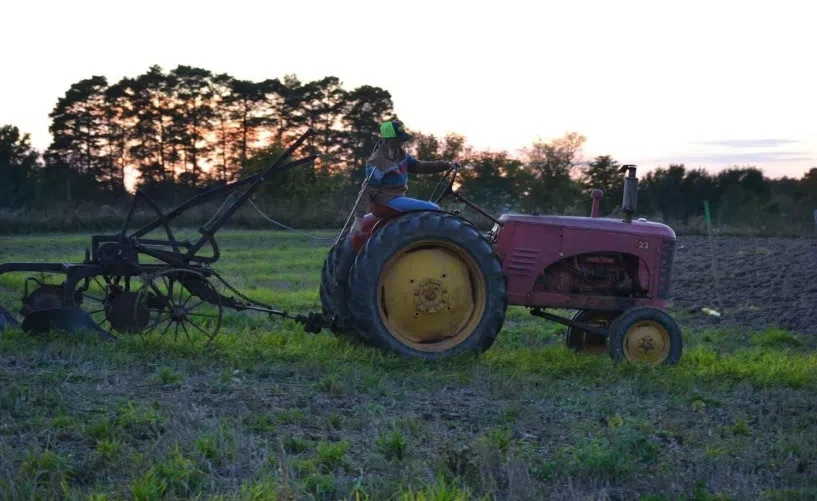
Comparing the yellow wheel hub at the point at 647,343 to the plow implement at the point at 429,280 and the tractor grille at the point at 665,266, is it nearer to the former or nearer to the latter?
the plow implement at the point at 429,280

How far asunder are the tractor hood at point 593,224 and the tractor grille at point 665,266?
89mm

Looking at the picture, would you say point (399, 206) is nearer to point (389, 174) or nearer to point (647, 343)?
point (389, 174)

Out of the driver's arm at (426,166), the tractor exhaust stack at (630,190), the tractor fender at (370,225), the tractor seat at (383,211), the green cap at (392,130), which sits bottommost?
the tractor fender at (370,225)

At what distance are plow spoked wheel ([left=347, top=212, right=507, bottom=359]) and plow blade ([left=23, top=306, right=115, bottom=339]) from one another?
2449mm

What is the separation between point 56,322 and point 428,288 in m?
3.36

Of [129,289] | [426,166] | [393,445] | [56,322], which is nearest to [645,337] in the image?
[426,166]

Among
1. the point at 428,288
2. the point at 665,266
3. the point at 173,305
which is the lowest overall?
the point at 173,305

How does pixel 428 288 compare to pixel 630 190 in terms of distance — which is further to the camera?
pixel 630 190

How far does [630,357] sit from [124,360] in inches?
179

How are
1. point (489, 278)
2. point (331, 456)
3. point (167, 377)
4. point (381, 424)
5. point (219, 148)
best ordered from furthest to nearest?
point (219, 148) → point (489, 278) → point (167, 377) → point (381, 424) → point (331, 456)

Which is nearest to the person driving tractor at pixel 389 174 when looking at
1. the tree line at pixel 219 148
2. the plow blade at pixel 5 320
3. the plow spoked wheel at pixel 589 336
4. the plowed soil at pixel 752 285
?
the plow spoked wheel at pixel 589 336

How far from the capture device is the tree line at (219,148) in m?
45.5

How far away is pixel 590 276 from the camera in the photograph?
9.36m

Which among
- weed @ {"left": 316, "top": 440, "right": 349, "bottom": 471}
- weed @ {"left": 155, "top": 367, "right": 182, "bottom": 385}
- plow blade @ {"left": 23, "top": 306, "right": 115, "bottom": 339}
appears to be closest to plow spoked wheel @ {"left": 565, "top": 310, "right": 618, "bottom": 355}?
weed @ {"left": 155, "top": 367, "right": 182, "bottom": 385}
